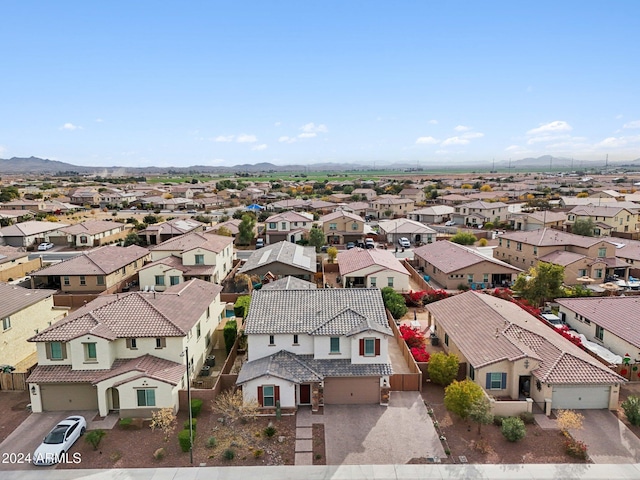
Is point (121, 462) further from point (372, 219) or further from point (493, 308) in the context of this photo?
point (372, 219)

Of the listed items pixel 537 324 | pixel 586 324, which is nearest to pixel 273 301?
pixel 537 324

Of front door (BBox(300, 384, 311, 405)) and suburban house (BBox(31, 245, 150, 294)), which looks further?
suburban house (BBox(31, 245, 150, 294))

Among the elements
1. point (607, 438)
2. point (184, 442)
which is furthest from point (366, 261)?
point (184, 442)

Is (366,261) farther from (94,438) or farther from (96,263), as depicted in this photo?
(94,438)

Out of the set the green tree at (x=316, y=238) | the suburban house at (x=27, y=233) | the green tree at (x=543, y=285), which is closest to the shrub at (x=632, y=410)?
the green tree at (x=543, y=285)

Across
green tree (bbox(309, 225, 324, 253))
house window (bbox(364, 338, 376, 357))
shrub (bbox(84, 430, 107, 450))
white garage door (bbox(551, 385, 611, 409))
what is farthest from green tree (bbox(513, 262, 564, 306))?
shrub (bbox(84, 430, 107, 450))

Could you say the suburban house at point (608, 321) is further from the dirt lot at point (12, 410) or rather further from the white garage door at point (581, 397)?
the dirt lot at point (12, 410)

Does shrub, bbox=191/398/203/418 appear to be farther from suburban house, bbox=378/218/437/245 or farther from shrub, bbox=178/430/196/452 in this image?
suburban house, bbox=378/218/437/245
